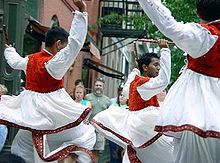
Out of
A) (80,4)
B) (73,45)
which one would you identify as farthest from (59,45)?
(80,4)

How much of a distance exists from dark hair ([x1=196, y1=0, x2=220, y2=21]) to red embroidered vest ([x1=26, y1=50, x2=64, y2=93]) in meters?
2.12

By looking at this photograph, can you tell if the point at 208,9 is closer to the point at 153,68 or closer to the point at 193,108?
the point at 193,108

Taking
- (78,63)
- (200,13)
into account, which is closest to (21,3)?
(200,13)

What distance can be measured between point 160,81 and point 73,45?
983 mm

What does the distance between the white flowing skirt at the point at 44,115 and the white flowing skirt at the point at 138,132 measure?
66 cm

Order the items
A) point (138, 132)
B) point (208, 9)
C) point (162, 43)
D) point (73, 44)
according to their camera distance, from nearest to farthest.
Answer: point (208, 9) < point (162, 43) < point (73, 44) < point (138, 132)

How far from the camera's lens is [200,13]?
5277 mm

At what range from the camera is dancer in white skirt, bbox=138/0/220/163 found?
4926 millimetres

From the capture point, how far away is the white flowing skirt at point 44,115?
684 centimetres

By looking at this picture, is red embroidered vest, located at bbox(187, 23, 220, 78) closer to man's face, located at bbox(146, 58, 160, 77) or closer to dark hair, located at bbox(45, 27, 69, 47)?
dark hair, located at bbox(45, 27, 69, 47)

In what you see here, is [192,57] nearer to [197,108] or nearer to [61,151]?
[197,108]

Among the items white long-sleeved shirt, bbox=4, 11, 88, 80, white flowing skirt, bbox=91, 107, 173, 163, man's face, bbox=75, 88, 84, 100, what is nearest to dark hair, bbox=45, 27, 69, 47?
white long-sleeved shirt, bbox=4, 11, 88, 80

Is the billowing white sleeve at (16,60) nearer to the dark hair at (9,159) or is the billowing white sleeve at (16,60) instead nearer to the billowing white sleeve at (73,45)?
the billowing white sleeve at (73,45)

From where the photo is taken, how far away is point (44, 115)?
683 centimetres
